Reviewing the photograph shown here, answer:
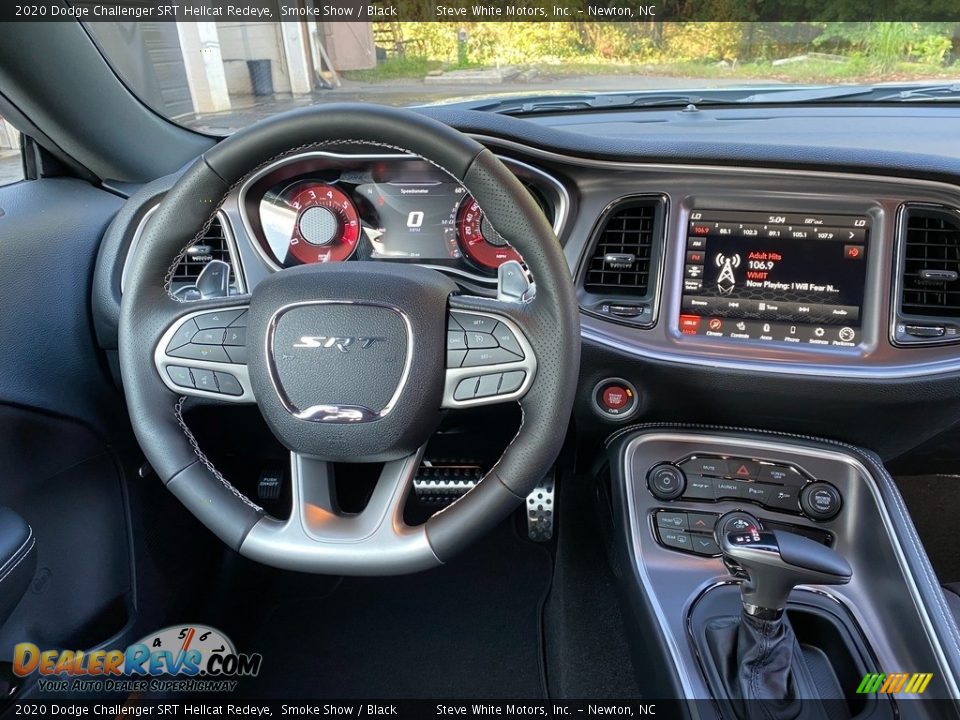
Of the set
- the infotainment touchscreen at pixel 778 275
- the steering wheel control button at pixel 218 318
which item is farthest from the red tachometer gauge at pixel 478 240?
the steering wheel control button at pixel 218 318

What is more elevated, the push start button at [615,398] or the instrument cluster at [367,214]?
the instrument cluster at [367,214]

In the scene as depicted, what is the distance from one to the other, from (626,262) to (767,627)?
0.83m

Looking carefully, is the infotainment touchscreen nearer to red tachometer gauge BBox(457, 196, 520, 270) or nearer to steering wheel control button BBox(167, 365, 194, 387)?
red tachometer gauge BBox(457, 196, 520, 270)

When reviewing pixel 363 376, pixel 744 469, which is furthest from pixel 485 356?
pixel 744 469

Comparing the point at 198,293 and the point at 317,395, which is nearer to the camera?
the point at 317,395

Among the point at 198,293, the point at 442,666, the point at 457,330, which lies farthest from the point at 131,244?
the point at 442,666

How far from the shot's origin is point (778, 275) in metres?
1.60

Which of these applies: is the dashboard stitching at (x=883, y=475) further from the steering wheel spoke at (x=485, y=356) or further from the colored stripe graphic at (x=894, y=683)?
the steering wheel spoke at (x=485, y=356)

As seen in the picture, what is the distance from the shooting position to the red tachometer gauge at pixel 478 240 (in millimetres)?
1641

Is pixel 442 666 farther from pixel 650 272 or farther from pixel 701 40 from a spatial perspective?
pixel 701 40

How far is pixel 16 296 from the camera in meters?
1.52

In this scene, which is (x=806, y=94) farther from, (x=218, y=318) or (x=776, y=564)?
(x=218, y=318)

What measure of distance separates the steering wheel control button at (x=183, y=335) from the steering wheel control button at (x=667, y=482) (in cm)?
114

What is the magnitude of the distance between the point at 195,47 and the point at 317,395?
50.1 inches
